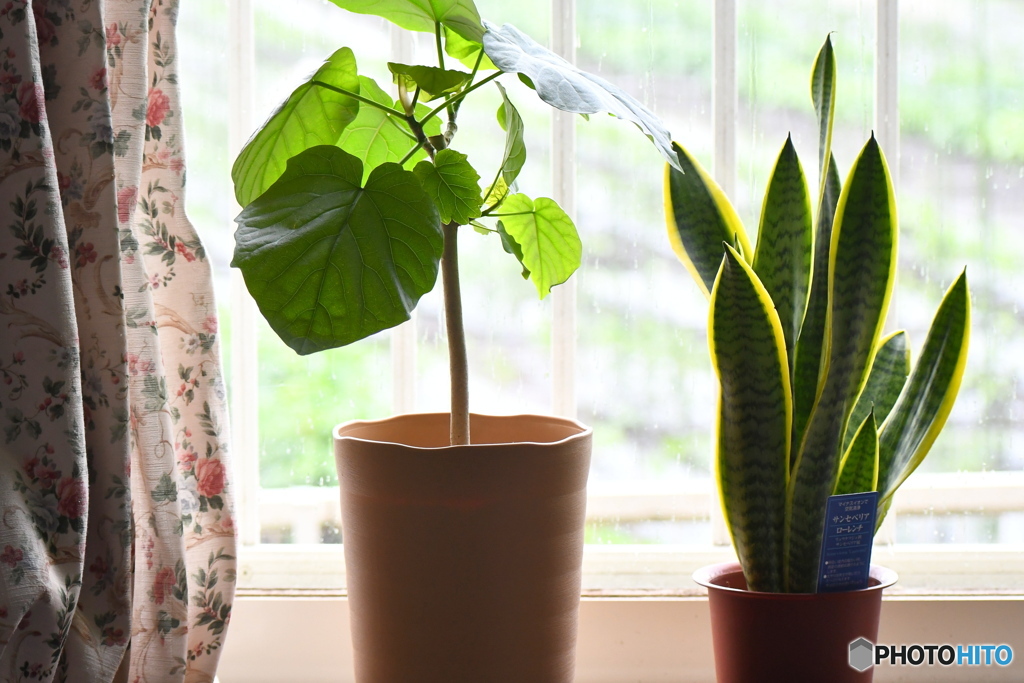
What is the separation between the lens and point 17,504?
70 cm

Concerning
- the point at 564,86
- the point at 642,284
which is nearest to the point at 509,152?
the point at 564,86

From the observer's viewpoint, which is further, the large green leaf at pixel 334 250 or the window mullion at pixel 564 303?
the window mullion at pixel 564 303

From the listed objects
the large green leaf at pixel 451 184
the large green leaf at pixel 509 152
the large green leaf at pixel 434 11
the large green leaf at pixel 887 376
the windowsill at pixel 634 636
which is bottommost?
the windowsill at pixel 634 636

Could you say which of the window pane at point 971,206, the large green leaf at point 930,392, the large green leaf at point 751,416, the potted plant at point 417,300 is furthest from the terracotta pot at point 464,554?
the window pane at point 971,206

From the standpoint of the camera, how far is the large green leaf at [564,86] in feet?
1.91

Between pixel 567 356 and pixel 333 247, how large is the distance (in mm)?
626

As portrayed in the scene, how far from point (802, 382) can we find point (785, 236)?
0.18 meters

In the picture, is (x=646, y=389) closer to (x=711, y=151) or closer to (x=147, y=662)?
(x=711, y=151)

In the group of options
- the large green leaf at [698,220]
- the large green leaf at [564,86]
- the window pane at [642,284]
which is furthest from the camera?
the window pane at [642,284]

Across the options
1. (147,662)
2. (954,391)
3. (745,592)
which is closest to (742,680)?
(745,592)

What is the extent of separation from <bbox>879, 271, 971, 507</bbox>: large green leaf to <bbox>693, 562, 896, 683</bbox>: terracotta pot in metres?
0.14

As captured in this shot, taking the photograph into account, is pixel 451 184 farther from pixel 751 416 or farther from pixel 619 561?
pixel 619 561

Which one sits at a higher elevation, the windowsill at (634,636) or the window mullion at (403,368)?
the window mullion at (403,368)

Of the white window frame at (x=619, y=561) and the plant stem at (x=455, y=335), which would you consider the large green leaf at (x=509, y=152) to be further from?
the white window frame at (x=619, y=561)
